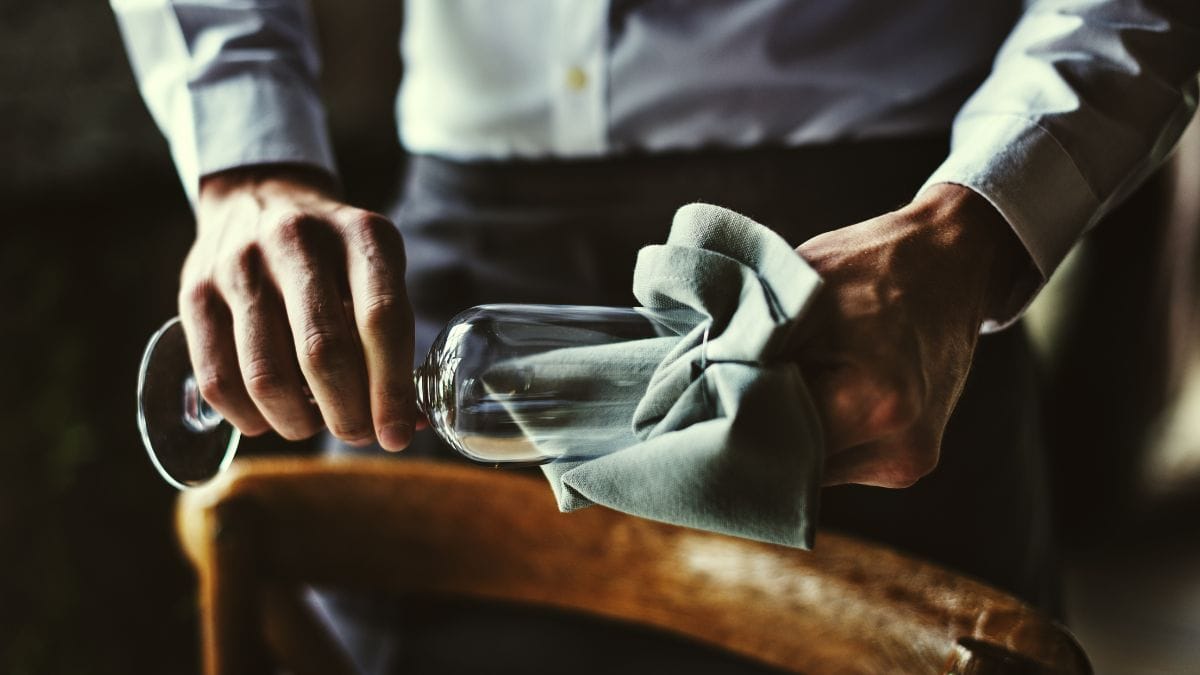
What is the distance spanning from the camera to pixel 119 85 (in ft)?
3.71

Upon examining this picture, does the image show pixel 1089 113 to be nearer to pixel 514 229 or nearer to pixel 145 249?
pixel 514 229

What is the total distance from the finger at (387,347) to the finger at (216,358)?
0.07 meters

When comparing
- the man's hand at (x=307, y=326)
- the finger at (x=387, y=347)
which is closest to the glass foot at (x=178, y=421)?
the man's hand at (x=307, y=326)

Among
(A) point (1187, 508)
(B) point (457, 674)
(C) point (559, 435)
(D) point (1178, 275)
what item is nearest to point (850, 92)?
(C) point (559, 435)

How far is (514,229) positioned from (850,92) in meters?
0.27

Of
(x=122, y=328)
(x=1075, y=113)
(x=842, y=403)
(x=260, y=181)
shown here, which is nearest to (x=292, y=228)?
(x=260, y=181)

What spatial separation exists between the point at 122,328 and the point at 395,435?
986 mm

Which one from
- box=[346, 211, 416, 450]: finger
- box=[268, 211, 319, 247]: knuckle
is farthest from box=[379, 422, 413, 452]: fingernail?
box=[268, 211, 319, 247]: knuckle

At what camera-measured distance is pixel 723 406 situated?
320 millimetres

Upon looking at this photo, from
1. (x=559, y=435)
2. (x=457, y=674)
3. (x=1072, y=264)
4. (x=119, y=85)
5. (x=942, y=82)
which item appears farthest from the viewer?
(x=1072, y=264)

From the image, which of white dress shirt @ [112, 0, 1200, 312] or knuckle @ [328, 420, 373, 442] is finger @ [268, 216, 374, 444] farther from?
white dress shirt @ [112, 0, 1200, 312]

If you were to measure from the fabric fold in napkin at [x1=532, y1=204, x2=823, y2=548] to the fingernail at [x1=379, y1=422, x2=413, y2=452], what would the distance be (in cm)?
8

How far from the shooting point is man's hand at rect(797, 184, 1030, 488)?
0.33 meters

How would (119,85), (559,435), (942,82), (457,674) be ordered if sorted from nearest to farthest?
(559,435), (942,82), (457,674), (119,85)
